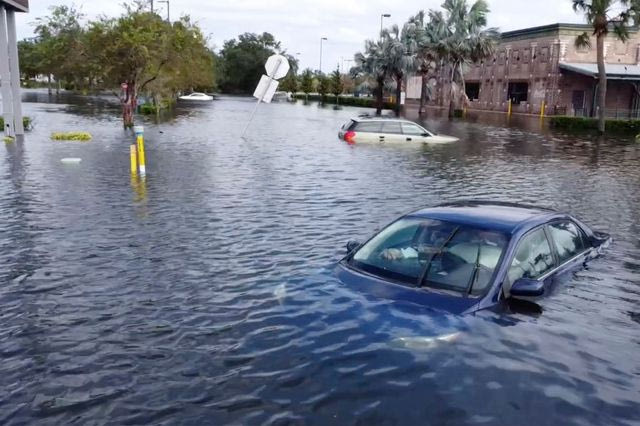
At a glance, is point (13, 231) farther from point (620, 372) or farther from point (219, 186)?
point (620, 372)

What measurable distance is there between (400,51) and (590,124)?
2615 cm

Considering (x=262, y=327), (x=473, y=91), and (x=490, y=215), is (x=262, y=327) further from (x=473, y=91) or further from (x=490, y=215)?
(x=473, y=91)

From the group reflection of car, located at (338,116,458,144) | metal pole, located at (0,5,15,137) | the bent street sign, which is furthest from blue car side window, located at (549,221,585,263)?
the bent street sign

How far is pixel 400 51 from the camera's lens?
65.2 meters

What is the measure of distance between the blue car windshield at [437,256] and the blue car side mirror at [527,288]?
27 centimetres

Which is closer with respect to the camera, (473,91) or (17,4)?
(17,4)

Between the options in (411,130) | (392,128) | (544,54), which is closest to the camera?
(392,128)

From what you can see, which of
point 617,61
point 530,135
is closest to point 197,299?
point 530,135

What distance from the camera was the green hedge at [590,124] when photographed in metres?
41.0

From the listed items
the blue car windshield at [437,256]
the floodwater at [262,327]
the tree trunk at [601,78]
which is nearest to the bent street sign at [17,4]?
the floodwater at [262,327]

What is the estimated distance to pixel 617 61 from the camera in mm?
59219

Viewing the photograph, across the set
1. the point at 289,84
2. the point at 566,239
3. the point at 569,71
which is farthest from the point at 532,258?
the point at 289,84

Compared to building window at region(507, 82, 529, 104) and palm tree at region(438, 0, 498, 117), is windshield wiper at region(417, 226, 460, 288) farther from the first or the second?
building window at region(507, 82, 529, 104)

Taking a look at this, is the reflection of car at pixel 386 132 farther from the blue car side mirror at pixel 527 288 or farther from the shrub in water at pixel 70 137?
the blue car side mirror at pixel 527 288
